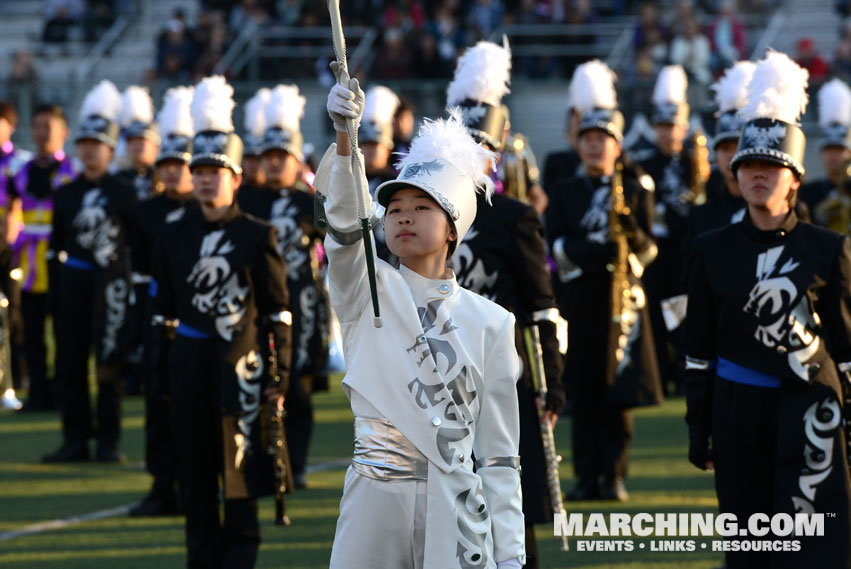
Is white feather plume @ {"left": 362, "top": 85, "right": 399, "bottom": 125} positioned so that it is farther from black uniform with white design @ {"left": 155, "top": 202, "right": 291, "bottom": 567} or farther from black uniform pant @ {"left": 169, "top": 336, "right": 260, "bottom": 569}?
black uniform pant @ {"left": 169, "top": 336, "right": 260, "bottom": 569}

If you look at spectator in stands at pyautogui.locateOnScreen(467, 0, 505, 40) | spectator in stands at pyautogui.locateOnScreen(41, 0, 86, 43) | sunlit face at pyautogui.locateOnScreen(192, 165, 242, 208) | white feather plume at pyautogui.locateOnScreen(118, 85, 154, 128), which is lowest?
sunlit face at pyautogui.locateOnScreen(192, 165, 242, 208)

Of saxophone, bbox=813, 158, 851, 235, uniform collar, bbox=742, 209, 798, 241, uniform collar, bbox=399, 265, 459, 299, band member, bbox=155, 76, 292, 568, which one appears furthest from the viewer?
saxophone, bbox=813, 158, 851, 235

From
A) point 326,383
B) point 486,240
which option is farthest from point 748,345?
point 326,383

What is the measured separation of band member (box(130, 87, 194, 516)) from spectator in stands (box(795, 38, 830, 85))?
11508 mm

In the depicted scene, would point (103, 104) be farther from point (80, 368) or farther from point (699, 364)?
point (699, 364)

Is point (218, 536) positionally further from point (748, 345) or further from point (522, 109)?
point (522, 109)

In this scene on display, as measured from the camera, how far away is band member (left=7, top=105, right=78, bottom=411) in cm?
1202

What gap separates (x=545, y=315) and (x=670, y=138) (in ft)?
21.4

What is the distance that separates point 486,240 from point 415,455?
6.77 ft

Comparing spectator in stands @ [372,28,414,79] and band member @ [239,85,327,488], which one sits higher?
spectator in stands @ [372,28,414,79]

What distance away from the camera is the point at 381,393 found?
4.15m

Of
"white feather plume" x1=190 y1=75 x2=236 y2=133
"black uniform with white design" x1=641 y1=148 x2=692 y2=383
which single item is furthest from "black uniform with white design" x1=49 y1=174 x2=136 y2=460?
"black uniform with white design" x1=641 y1=148 x2=692 y2=383

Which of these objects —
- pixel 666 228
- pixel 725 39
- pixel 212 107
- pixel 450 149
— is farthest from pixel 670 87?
pixel 450 149

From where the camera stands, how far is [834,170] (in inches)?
441
